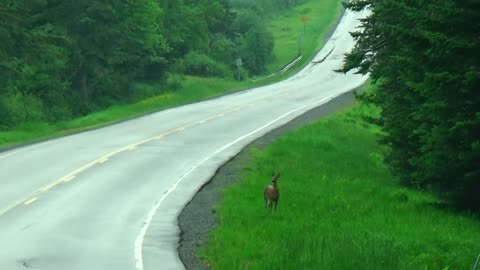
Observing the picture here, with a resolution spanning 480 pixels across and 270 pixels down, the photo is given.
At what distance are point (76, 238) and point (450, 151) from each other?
7.91m

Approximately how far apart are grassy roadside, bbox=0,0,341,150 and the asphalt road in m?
1.99

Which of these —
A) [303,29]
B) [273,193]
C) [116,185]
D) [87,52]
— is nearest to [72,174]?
[116,185]

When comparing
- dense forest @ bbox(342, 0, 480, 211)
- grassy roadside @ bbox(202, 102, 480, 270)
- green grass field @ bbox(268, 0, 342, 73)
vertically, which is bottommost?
green grass field @ bbox(268, 0, 342, 73)

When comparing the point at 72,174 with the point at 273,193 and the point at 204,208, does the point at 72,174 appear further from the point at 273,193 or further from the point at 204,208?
the point at 273,193

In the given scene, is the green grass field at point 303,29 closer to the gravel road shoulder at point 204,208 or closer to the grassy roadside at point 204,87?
the grassy roadside at point 204,87

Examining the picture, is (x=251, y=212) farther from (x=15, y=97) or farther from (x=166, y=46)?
(x=166, y=46)

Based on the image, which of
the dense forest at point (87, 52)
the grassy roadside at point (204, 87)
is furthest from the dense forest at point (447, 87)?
the dense forest at point (87, 52)

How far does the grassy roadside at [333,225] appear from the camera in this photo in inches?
566

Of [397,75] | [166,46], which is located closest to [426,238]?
[397,75]

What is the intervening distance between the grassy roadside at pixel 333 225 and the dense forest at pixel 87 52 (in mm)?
19737

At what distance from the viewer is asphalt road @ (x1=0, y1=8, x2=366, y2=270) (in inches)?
633

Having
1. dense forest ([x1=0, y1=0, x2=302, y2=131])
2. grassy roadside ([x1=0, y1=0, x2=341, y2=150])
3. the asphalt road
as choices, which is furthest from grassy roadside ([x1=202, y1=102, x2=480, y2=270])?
dense forest ([x1=0, y1=0, x2=302, y2=131])

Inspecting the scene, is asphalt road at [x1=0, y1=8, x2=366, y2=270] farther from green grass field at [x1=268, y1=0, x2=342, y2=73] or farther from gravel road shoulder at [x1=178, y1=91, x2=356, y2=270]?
green grass field at [x1=268, y1=0, x2=342, y2=73]

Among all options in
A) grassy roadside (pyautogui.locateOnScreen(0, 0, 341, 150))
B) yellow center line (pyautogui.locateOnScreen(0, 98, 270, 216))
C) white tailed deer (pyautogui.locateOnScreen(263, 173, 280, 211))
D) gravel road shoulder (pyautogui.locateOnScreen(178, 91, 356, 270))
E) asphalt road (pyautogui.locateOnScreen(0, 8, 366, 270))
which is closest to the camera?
asphalt road (pyautogui.locateOnScreen(0, 8, 366, 270))
